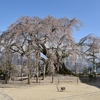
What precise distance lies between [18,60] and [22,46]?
5.14ft

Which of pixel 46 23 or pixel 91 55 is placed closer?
pixel 46 23

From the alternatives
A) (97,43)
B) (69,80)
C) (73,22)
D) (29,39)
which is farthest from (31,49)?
(97,43)

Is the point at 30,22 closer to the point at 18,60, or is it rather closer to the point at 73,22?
the point at 18,60

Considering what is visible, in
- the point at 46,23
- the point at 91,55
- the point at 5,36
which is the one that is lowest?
the point at 91,55

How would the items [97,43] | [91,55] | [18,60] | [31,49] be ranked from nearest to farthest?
[31,49] < [18,60] < [97,43] < [91,55]

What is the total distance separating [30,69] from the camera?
701 inches

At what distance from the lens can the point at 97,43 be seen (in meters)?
21.5

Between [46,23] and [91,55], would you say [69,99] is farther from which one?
[91,55]

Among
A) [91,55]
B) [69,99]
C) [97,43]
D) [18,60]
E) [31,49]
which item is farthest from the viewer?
[91,55]

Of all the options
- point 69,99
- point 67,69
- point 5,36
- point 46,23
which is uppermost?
point 46,23

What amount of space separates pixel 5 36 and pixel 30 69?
4.37 m

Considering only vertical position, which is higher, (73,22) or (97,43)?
(73,22)

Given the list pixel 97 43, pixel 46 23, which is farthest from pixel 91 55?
pixel 46 23

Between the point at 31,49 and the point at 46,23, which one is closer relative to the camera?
the point at 31,49
